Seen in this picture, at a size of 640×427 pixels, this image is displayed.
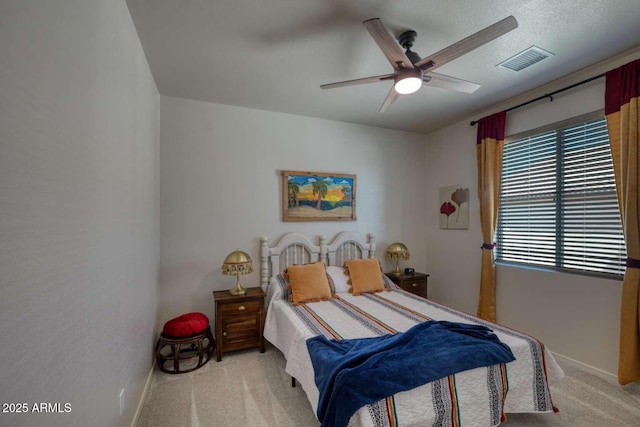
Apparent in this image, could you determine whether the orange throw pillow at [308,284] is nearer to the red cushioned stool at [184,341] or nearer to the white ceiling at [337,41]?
the red cushioned stool at [184,341]

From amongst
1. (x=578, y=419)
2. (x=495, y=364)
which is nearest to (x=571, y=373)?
(x=578, y=419)

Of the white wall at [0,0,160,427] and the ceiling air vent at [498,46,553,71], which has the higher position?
the ceiling air vent at [498,46,553,71]

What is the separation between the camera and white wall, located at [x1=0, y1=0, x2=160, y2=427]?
0.73m

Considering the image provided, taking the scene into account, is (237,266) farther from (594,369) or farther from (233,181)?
(594,369)

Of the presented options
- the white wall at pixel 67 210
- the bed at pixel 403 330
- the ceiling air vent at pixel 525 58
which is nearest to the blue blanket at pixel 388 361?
the bed at pixel 403 330

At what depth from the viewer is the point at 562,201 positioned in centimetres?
279

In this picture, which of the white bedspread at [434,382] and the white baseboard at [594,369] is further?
the white baseboard at [594,369]

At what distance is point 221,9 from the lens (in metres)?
1.84

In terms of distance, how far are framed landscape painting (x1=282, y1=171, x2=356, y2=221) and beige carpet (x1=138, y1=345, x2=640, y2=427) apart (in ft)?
5.95

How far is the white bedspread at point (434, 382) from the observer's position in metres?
1.51

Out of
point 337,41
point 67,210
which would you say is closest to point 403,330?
point 67,210

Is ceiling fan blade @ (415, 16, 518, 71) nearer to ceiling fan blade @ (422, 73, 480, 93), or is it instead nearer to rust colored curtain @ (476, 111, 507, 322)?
ceiling fan blade @ (422, 73, 480, 93)

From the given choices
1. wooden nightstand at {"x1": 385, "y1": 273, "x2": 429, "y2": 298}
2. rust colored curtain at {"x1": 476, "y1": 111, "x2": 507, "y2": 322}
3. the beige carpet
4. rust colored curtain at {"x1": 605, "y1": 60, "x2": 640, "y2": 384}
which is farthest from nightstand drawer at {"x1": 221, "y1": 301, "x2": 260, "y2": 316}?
rust colored curtain at {"x1": 605, "y1": 60, "x2": 640, "y2": 384}

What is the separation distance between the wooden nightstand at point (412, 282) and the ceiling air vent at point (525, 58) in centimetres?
259
